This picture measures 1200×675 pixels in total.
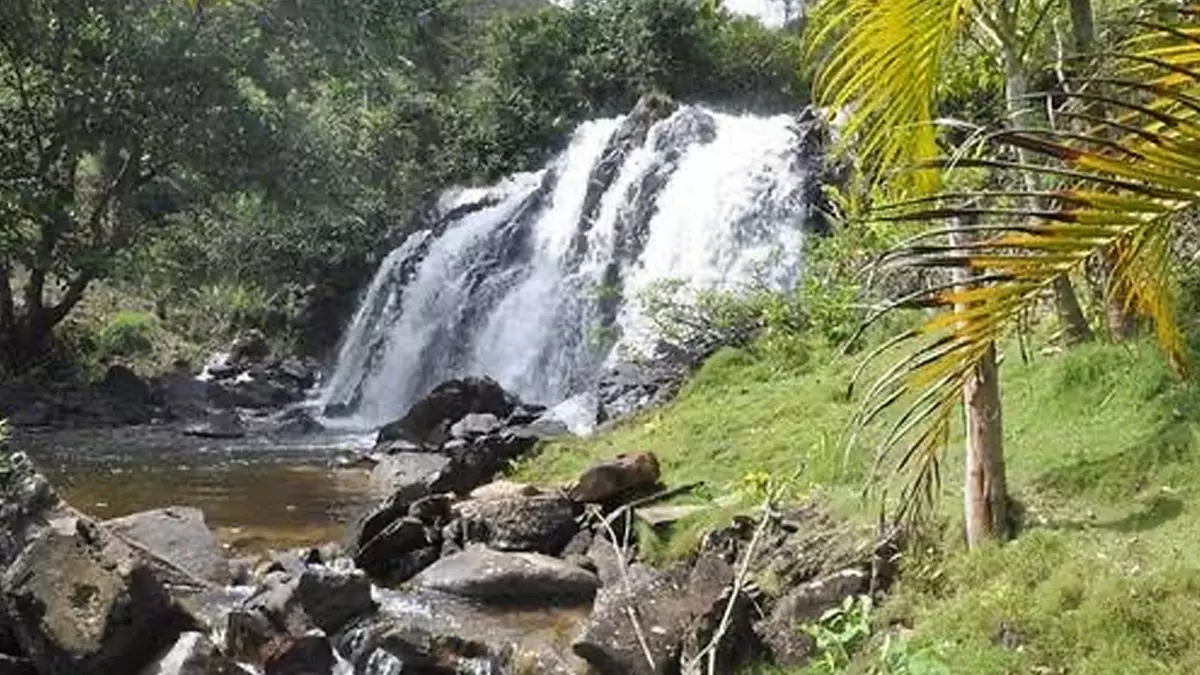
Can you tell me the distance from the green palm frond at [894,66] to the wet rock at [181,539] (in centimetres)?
734

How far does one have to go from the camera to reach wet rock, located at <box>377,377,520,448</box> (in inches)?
658

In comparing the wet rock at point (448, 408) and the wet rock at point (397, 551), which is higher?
the wet rock at point (448, 408)

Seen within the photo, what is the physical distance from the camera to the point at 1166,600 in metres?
5.20

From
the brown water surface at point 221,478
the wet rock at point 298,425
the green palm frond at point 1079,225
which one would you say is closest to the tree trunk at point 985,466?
the green palm frond at point 1079,225

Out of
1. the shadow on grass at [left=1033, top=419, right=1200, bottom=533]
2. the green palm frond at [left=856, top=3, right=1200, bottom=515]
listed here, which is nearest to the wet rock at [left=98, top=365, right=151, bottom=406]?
the shadow on grass at [left=1033, top=419, right=1200, bottom=533]

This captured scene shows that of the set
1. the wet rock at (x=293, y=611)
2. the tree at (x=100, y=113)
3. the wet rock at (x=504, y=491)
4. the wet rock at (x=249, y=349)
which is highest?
the tree at (x=100, y=113)

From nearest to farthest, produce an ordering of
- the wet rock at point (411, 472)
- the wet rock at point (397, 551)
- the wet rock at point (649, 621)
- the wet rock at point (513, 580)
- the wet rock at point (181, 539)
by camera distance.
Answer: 1. the wet rock at point (649, 621)
2. the wet rock at point (513, 580)
3. the wet rock at point (181, 539)
4. the wet rock at point (397, 551)
5. the wet rock at point (411, 472)

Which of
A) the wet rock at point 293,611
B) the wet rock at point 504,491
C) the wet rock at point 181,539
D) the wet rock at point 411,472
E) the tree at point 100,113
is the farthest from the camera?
the tree at point 100,113

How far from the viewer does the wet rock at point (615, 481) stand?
9.84 metres

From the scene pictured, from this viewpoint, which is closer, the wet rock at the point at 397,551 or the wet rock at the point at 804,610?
the wet rock at the point at 804,610

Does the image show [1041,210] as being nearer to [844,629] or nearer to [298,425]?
[844,629]

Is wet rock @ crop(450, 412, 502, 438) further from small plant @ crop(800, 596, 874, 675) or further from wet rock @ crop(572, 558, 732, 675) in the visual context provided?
small plant @ crop(800, 596, 874, 675)

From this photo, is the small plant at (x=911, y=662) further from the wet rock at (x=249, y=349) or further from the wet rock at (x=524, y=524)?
the wet rock at (x=249, y=349)

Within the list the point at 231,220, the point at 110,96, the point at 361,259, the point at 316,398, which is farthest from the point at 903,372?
the point at 231,220
